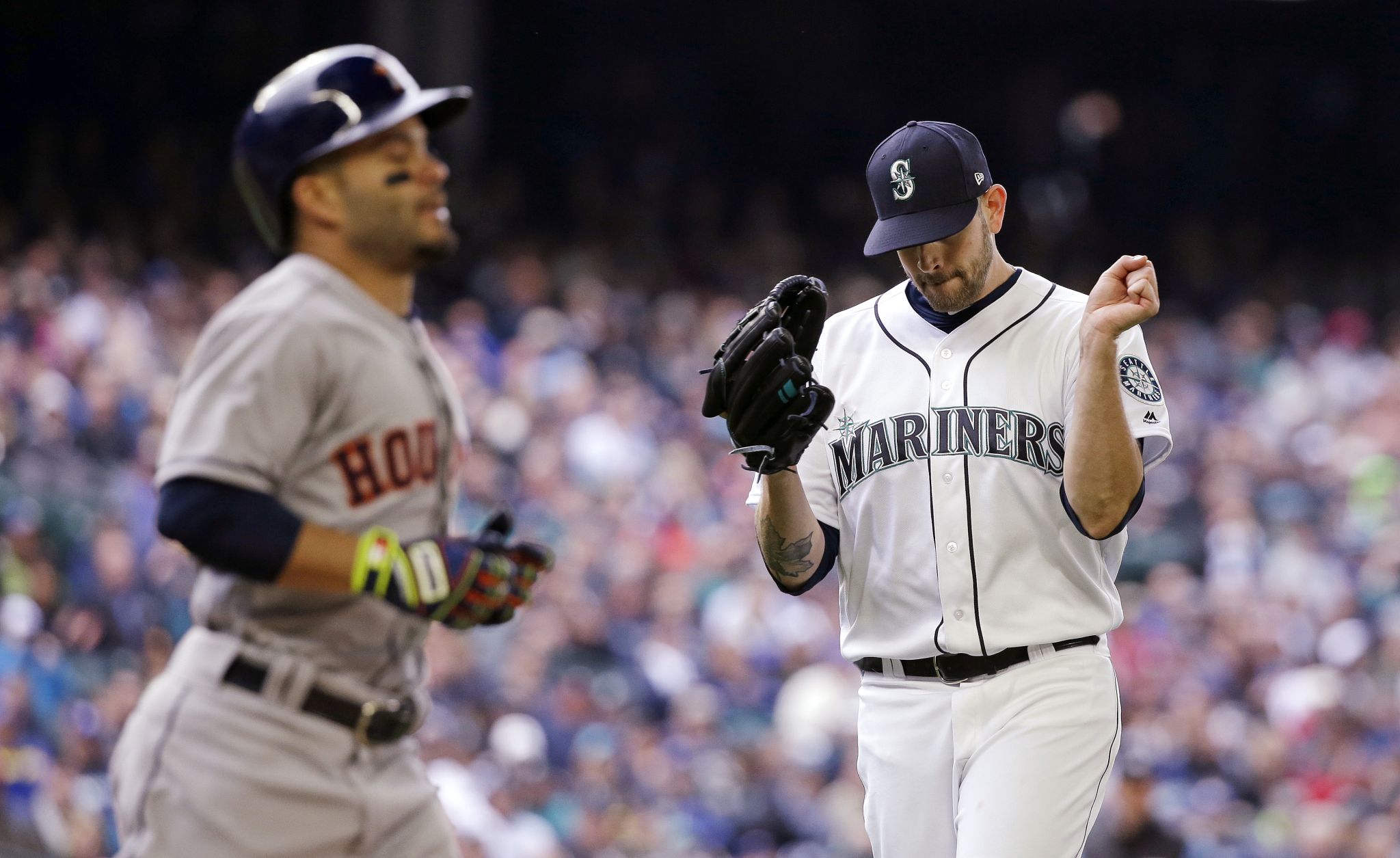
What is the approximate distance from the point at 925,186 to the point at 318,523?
62.6 inches

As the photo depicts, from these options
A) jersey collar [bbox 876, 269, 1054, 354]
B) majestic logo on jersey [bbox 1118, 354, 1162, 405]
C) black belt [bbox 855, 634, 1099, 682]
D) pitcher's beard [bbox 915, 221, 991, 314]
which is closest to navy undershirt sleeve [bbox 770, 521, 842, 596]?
black belt [bbox 855, 634, 1099, 682]

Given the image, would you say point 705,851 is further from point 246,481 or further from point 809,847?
point 246,481

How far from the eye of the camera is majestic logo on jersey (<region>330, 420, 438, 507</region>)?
2.60 metres

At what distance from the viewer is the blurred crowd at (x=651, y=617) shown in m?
8.76

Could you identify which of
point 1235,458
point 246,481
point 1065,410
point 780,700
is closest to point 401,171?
point 246,481

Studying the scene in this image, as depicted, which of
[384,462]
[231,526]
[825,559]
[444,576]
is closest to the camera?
[231,526]

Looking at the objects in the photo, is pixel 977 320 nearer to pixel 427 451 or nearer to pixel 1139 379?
pixel 1139 379

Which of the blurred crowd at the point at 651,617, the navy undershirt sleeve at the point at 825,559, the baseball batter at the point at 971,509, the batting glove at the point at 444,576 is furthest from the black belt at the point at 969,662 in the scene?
the blurred crowd at the point at 651,617

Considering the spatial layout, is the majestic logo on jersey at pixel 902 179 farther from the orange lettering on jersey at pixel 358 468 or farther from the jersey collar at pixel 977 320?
the orange lettering on jersey at pixel 358 468

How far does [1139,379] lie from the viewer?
345 cm

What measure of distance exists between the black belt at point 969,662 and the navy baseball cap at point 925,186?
33.9 inches

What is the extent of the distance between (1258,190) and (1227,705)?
9937 mm

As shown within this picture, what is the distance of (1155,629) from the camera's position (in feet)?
34.0

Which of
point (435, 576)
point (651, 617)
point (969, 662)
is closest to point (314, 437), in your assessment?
point (435, 576)
